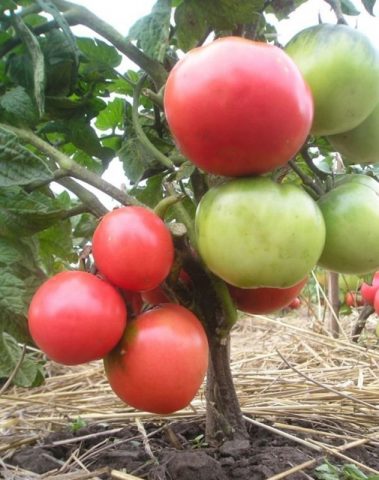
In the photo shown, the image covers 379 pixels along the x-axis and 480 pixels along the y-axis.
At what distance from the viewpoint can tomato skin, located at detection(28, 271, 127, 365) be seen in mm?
637

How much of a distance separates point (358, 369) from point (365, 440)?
83 centimetres

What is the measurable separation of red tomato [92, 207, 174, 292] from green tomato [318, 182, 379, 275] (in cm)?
18

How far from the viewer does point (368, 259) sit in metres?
0.69

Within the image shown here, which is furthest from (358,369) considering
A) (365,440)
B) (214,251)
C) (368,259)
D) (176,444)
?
(214,251)

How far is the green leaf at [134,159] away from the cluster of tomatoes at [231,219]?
0.69 feet

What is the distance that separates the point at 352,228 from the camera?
0.67 metres

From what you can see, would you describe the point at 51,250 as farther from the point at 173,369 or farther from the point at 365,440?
the point at 365,440

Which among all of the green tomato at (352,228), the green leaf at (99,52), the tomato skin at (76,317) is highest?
the green leaf at (99,52)

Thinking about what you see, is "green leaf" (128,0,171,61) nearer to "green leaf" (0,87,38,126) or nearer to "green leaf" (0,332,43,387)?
"green leaf" (0,87,38,126)

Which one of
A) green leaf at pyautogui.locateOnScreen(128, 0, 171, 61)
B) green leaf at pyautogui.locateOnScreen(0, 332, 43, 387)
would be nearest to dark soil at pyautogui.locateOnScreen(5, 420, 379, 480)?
green leaf at pyautogui.locateOnScreen(0, 332, 43, 387)

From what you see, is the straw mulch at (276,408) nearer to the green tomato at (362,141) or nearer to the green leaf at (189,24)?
the green tomato at (362,141)

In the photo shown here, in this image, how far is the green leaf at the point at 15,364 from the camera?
2.42ft

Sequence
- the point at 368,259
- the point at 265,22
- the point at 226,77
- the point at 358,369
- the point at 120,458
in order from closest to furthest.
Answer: the point at 226,77, the point at 368,259, the point at 265,22, the point at 120,458, the point at 358,369

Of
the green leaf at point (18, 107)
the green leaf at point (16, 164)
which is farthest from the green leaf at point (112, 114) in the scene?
the green leaf at point (16, 164)
